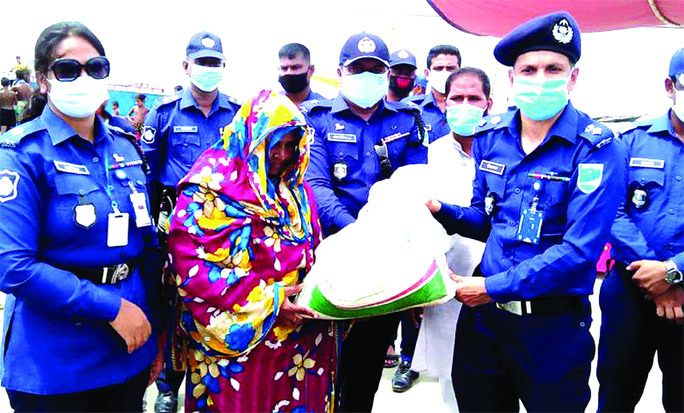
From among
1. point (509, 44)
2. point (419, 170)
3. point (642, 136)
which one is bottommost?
point (419, 170)

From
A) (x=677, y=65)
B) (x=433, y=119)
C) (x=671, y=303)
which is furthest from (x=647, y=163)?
(x=433, y=119)

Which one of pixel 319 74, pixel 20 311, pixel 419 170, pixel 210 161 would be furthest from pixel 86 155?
pixel 319 74

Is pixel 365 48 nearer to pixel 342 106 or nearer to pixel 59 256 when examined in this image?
pixel 342 106

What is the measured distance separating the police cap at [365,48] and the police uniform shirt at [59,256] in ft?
4.13

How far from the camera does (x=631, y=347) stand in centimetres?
256

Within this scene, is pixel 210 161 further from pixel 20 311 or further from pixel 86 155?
pixel 20 311

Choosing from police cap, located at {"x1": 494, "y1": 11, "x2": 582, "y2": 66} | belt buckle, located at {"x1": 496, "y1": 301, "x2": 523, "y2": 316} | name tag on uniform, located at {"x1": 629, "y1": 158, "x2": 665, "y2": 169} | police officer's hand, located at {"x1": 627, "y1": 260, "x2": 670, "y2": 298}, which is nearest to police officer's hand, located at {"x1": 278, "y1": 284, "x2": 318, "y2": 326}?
belt buckle, located at {"x1": 496, "y1": 301, "x2": 523, "y2": 316}

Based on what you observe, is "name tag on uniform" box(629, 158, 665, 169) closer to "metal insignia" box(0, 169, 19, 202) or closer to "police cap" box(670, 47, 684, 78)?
"police cap" box(670, 47, 684, 78)

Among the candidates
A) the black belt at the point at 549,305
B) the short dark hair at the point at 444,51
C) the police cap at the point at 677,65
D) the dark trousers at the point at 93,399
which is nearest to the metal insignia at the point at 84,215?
the dark trousers at the point at 93,399

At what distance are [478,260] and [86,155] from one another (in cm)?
165

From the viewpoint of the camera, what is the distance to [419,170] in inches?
91.0

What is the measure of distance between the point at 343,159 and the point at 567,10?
2.20 m

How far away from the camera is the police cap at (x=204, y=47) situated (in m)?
3.57

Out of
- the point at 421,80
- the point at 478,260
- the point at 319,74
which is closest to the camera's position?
the point at 478,260
